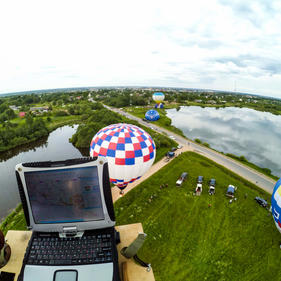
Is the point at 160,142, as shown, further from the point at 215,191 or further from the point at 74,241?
the point at 74,241

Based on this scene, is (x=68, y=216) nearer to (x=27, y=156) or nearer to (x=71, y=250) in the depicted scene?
(x=71, y=250)

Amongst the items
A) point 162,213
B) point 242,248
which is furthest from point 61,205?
point 242,248

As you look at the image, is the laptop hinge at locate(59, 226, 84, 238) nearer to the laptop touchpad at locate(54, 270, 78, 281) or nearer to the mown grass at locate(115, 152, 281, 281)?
the laptop touchpad at locate(54, 270, 78, 281)

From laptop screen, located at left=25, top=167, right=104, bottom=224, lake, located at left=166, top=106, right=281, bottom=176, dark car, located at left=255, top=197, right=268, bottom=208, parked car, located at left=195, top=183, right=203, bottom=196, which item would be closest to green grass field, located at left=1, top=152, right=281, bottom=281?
dark car, located at left=255, top=197, right=268, bottom=208

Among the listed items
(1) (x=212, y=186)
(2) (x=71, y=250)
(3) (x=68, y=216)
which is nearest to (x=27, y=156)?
(1) (x=212, y=186)

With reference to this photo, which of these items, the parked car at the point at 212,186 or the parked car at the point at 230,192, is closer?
the parked car at the point at 230,192

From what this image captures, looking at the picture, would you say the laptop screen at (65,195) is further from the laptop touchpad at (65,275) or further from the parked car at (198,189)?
the parked car at (198,189)

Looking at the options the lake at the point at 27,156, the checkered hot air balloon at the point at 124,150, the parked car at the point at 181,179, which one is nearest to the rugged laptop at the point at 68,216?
the checkered hot air balloon at the point at 124,150
